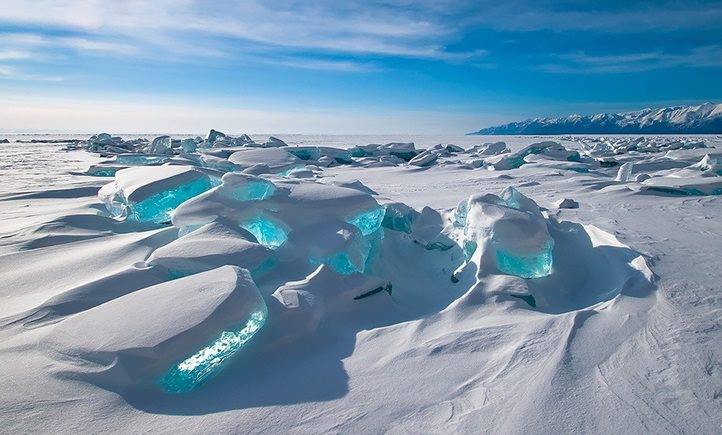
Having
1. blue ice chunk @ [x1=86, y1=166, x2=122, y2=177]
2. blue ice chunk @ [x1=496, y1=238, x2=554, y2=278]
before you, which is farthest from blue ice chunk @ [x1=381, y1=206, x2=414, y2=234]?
blue ice chunk @ [x1=86, y1=166, x2=122, y2=177]

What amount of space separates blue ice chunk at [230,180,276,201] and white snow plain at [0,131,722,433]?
0.04 feet

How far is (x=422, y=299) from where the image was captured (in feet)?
8.27

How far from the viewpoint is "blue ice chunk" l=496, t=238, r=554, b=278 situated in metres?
2.62

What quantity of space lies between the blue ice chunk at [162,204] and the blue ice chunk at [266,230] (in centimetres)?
134

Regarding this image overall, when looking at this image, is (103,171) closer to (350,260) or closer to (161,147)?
(161,147)

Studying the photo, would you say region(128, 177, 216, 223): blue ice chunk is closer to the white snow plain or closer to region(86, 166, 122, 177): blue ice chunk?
the white snow plain

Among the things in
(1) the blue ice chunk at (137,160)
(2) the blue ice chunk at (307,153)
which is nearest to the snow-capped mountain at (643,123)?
(2) the blue ice chunk at (307,153)

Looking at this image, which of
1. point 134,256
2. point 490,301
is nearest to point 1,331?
point 134,256

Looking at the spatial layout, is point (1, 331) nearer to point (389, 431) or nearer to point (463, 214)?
point (389, 431)

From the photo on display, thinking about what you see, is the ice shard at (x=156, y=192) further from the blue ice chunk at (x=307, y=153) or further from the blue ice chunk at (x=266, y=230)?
the blue ice chunk at (x=307, y=153)

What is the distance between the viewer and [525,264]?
8.68 ft

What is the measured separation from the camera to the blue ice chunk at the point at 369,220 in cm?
324

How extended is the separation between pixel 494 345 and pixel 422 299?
740 mm

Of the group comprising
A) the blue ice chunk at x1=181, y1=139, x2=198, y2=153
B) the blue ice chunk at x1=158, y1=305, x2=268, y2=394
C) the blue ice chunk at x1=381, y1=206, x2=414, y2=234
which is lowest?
the blue ice chunk at x1=158, y1=305, x2=268, y2=394
